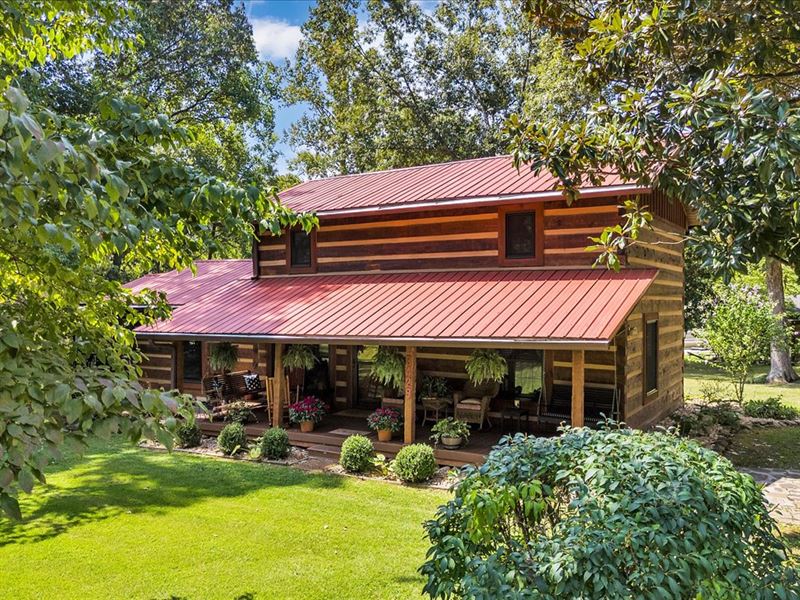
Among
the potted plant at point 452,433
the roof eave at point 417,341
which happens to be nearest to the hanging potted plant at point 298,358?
the roof eave at point 417,341

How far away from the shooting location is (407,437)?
11516 mm

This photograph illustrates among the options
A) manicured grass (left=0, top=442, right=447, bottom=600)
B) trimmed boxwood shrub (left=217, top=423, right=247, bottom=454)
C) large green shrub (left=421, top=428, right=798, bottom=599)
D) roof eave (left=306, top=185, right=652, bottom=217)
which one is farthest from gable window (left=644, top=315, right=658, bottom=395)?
large green shrub (left=421, top=428, right=798, bottom=599)

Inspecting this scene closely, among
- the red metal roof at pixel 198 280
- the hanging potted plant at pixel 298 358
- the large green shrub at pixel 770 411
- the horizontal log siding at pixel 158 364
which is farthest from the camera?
the horizontal log siding at pixel 158 364

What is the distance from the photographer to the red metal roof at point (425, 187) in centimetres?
1284

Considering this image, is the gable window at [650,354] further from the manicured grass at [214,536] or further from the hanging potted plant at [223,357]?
the hanging potted plant at [223,357]

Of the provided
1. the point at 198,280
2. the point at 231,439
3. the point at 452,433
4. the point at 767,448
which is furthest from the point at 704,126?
the point at 198,280

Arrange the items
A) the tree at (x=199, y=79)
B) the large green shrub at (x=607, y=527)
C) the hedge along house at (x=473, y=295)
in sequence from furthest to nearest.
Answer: the tree at (x=199, y=79)
the hedge along house at (x=473, y=295)
the large green shrub at (x=607, y=527)

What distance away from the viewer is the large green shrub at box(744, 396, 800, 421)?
1582cm

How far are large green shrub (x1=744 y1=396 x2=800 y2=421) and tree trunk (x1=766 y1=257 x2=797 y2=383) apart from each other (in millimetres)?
6070

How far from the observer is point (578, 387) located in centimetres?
996

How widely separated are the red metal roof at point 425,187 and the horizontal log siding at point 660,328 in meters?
2.24

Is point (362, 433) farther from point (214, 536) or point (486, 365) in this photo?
point (214, 536)

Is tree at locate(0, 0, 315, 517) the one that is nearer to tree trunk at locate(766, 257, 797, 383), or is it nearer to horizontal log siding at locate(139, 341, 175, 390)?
horizontal log siding at locate(139, 341, 175, 390)

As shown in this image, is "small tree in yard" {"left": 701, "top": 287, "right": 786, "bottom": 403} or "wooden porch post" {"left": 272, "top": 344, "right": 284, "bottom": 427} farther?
"small tree in yard" {"left": 701, "top": 287, "right": 786, "bottom": 403}
